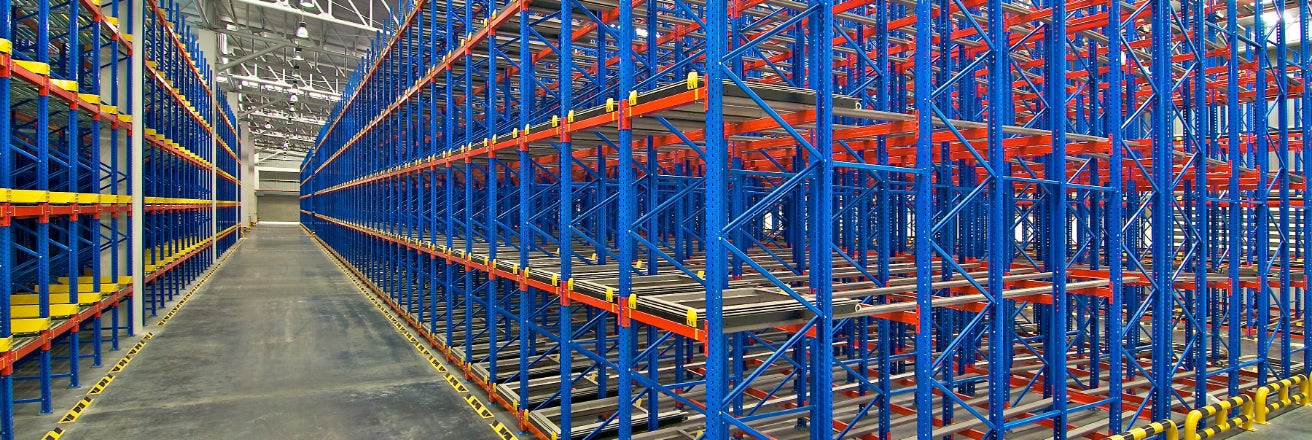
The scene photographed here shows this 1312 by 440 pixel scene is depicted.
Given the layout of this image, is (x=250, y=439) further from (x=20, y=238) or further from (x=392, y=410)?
(x=20, y=238)

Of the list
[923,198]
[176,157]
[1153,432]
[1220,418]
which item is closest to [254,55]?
[176,157]

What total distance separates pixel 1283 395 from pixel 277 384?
13.5m

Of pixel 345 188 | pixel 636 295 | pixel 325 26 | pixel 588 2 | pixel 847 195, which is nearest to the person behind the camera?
pixel 636 295

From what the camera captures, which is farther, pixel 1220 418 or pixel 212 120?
pixel 212 120

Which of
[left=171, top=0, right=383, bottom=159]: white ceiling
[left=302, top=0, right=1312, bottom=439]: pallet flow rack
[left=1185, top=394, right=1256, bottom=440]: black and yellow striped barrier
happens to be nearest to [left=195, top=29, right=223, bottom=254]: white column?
[left=171, top=0, right=383, bottom=159]: white ceiling

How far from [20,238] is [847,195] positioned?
14.8 metres

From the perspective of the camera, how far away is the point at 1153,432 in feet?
24.6

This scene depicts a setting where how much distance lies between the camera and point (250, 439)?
7957 mm

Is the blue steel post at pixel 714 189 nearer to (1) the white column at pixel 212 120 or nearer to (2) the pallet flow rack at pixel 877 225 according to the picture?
(2) the pallet flow rack at pixel 877 225

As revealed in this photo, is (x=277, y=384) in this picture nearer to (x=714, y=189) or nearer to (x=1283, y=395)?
(x=714, y=189)

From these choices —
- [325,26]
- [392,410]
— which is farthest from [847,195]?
[325,26]

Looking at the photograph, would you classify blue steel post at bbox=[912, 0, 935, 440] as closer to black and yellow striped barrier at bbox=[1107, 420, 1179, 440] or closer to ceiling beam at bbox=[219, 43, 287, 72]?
black and yellow striped barrier at bbox=[1107, 420, 1179, 440]

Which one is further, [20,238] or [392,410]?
[20,238]

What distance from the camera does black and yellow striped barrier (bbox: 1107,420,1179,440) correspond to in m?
7.21
